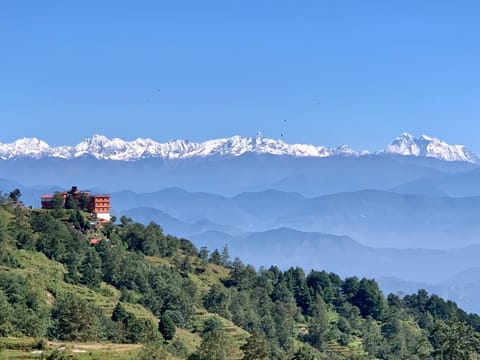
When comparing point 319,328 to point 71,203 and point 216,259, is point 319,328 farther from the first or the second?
point 71,203

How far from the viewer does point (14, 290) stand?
69.8m

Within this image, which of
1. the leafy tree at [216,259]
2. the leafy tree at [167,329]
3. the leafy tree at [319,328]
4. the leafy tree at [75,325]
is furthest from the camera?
the leafy tree at [216,259]

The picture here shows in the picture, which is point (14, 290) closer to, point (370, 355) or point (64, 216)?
point (64, 216)

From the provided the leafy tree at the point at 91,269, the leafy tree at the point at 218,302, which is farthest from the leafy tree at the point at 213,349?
the leafy tree at the point at 218,302

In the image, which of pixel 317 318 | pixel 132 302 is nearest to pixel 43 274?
pixel 132 302

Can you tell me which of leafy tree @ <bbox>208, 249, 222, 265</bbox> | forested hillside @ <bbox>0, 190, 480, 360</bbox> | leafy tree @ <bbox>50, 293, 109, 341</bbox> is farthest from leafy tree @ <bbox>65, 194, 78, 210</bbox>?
leafy tree @ <bbox>50, 293, 109, 341</bbox>

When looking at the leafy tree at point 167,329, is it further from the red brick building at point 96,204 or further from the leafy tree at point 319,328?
the red brick building at point 96,204

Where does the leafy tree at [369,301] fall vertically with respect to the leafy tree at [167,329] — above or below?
above

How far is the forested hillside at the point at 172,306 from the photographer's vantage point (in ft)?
185

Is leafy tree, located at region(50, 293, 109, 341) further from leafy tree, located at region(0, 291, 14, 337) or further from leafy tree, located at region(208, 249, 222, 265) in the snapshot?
leafy tree, located at region(208, 249, 222, 265)

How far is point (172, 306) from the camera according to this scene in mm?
90375

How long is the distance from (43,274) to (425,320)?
66.7 metres

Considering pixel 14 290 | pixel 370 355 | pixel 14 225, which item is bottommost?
pixel 370 355

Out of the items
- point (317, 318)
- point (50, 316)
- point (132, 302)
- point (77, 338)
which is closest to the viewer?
point (77, 338)
